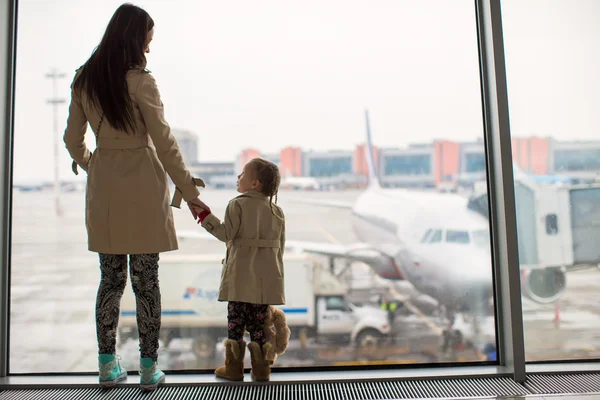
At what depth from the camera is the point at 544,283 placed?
246cm

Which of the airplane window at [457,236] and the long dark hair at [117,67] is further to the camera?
the airplane window at [457,236]

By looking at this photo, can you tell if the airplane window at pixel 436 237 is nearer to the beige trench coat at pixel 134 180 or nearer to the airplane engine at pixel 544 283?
the airplane engine at pixel 544 283

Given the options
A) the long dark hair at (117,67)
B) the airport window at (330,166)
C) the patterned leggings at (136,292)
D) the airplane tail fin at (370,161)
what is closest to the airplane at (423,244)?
the airplane tail fin at (370,161)

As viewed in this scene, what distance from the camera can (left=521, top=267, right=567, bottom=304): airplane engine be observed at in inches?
Answer: 96.7

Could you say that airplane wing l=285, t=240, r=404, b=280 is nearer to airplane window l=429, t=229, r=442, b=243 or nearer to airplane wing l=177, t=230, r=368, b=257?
airplane wing l=177, t=230, r=368, b=257

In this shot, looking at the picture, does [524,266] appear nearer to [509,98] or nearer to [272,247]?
[509,98]

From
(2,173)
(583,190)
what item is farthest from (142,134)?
(583,190)

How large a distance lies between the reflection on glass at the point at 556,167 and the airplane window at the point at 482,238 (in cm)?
14

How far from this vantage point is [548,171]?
97.3 inches

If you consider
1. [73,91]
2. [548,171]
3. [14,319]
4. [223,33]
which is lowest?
[14,319]

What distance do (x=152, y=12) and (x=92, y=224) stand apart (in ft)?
3.54

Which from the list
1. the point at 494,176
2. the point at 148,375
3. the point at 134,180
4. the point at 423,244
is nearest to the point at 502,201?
the point at 494,176

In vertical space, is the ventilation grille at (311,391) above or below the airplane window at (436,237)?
below

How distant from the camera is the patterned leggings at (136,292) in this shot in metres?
2.01
